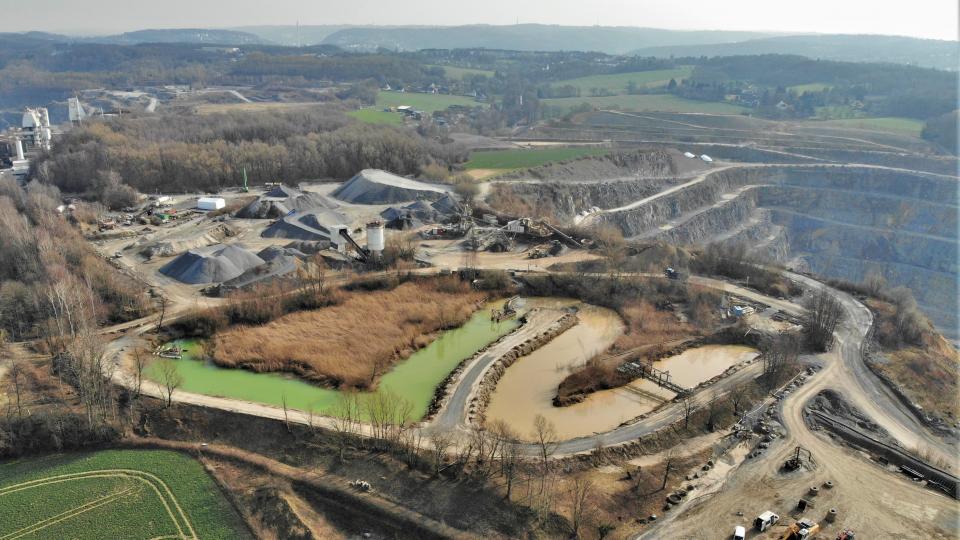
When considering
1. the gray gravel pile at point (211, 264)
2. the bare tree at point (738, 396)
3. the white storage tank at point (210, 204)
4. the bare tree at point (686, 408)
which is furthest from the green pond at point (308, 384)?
the white storage tank at point (210, 204)

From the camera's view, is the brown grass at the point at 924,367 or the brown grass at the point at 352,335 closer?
the brown grass at the point at 924,367

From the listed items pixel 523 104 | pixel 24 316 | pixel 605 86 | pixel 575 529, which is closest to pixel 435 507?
pixel 575 529

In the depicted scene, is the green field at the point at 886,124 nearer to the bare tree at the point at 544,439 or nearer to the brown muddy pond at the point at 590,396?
the brown muddy pond at the point at 590,396

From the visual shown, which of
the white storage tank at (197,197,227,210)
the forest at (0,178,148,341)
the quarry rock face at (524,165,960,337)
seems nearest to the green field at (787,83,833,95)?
the quarry rock face at (524,165,960,337)

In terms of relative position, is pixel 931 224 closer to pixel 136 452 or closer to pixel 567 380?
pixel 567 380

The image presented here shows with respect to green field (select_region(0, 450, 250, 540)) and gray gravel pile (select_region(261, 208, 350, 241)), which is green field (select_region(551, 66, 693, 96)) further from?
green field (select_region(0, 450, 250, 540))

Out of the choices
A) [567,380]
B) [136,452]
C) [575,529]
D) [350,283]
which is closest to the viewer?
[575,529]
